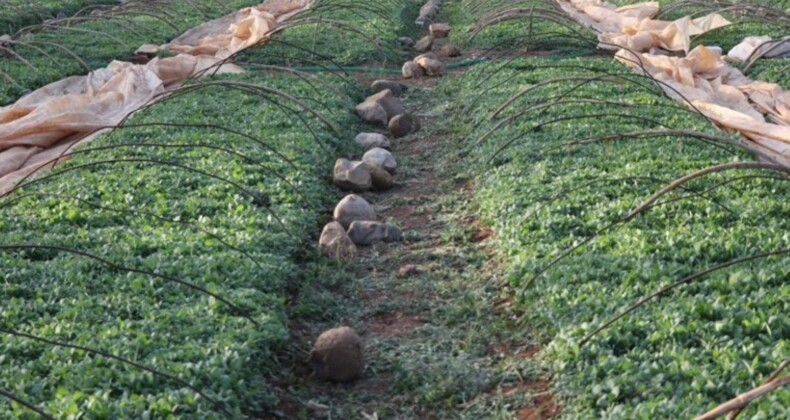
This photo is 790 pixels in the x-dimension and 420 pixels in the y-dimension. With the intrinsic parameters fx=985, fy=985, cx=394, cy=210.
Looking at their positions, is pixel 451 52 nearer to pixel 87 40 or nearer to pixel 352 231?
pixel 87 40

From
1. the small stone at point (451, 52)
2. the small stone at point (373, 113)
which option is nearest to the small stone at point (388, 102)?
the small stone at point (373, 113)

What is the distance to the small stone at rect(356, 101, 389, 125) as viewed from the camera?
13.0 metres

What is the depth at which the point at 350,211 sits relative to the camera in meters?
8.91

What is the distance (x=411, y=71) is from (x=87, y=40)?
6.20 m

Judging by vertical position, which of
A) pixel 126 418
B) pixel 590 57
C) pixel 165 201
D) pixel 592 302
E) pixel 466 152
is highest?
pixel 126 418

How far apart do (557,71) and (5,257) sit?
8794 mm

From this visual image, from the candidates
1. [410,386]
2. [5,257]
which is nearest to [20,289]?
[5,257]

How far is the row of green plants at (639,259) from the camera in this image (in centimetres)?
515

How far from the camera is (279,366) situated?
20.0 feet

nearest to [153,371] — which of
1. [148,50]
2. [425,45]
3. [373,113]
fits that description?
[373,113]

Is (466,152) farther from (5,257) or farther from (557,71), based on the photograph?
(5,257)

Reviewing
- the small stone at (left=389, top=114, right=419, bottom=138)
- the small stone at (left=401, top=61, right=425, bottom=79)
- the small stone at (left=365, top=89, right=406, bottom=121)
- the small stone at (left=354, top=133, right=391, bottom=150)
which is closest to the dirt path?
the small stone at (left=354, top=133, right=391, bottom=150)

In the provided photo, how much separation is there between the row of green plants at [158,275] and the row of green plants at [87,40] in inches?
171

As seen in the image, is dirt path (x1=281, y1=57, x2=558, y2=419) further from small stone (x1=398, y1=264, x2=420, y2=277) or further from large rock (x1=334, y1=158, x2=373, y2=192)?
large rock (x1=334, y1=158, x2=373, y2=192)
